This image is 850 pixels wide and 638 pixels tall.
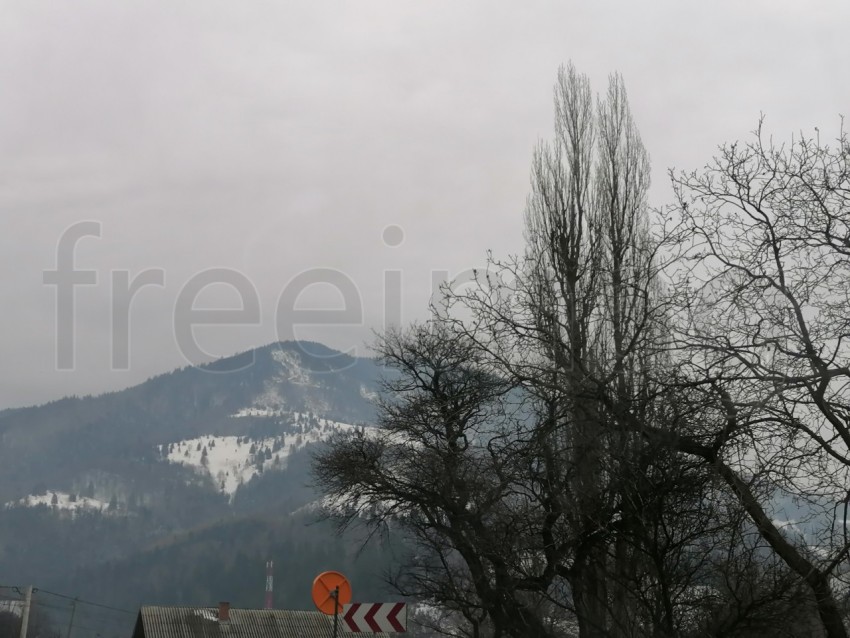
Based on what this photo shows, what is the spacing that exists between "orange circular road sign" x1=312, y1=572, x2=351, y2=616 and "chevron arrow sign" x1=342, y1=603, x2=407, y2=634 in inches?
16.7

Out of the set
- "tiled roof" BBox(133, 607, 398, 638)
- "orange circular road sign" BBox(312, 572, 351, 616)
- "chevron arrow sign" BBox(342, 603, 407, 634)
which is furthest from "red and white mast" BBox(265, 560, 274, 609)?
"orange circular road sign" BBox(312, 572, 351, 616)

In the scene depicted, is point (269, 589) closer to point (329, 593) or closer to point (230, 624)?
point (230, 624)

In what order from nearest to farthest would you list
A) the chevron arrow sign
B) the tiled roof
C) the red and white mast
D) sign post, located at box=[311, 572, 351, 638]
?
sign post, located at box=[311, 572, 351, 638]
the chevron arrow sign
the tiled roof
the red and white mast

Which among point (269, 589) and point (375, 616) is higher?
point (375, 616)

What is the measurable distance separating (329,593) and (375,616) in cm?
104

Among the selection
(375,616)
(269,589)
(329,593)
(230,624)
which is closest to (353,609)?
(375,616)

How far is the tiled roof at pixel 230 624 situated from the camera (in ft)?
193

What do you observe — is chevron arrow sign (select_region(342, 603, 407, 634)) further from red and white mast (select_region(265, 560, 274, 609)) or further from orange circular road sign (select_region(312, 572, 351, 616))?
red and white mast (select_region(265, 560, 274, 609))

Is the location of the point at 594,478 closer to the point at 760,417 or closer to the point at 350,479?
the point at 760,417

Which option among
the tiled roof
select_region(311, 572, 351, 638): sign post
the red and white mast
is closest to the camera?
select_region(311, 572, 351, 638): sign post

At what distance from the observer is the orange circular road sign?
50.4 feet

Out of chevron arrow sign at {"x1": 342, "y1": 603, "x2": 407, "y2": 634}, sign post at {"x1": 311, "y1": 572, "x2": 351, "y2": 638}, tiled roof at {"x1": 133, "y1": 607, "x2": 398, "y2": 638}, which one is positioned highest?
sign post at {"x1": 311, "y1": 572, "x2": 351, "y2": 638}

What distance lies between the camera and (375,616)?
16.1 m

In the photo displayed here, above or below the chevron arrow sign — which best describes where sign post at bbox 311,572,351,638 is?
above
